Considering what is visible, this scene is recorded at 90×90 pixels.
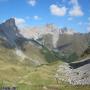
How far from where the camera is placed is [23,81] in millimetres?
177875

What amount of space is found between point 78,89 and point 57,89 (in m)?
10.0

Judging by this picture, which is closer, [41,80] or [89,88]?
[89,88]

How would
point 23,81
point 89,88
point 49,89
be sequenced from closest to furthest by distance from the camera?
point 89,88 < point 49,89 < point 23,81

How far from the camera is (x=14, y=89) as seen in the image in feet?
424

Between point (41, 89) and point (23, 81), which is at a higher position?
point (23, 81)

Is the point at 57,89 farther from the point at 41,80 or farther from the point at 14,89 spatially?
the point at 41,80

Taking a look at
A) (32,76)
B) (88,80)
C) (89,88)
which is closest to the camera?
(89,88)

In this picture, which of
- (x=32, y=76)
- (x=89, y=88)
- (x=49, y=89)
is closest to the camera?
(x=89, y=88)

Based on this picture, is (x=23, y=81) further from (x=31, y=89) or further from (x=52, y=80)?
(x=31, y=89)

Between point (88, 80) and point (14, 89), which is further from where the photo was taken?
point (88, 80)

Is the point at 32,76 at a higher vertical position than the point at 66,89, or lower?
higher

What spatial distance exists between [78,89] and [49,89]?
1484 cm

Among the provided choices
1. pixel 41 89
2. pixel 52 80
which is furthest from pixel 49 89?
pixel 52 80

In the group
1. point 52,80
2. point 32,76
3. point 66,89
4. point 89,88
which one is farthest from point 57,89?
point 32,76
